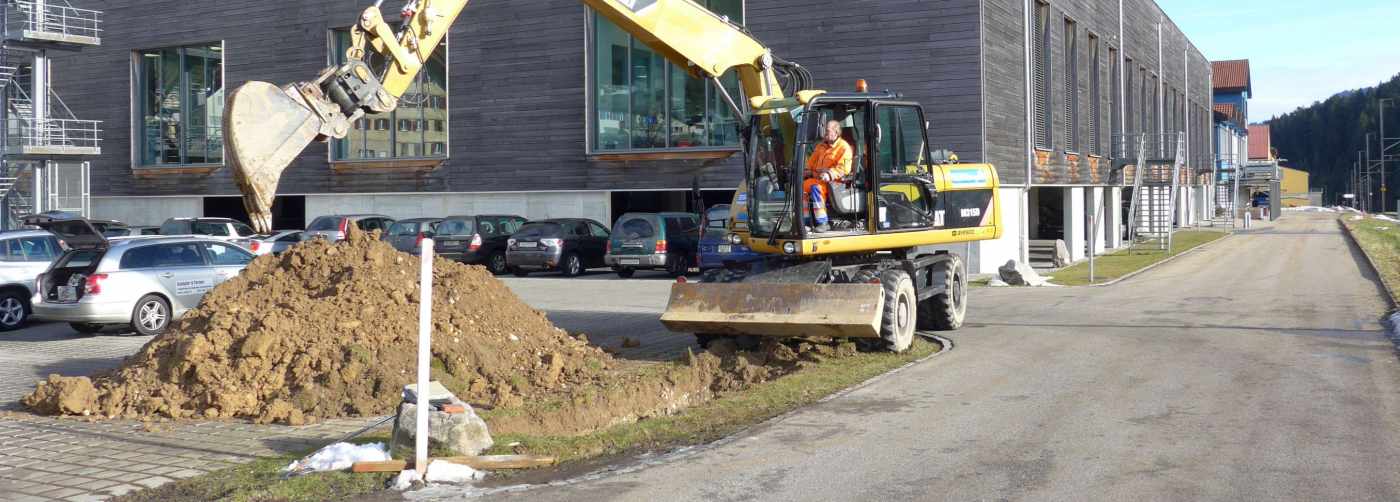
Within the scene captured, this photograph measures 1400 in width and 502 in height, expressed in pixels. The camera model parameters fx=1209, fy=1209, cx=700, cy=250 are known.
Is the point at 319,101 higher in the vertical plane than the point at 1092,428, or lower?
higher

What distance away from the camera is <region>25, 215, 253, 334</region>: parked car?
52.5 feet

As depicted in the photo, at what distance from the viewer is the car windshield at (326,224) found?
103 feet

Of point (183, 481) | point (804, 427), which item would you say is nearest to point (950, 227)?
point (804, 427)

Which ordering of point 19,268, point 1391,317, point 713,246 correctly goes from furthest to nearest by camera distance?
1. point 713,246
2. point 19,268
3. point 1391,317

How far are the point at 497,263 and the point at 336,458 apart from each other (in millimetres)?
22347

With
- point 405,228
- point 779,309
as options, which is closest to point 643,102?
point 405,228

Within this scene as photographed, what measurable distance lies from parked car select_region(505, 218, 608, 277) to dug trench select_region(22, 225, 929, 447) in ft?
50.0

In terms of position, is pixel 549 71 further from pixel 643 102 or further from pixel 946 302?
pixel 946 302

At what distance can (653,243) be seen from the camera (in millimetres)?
26766

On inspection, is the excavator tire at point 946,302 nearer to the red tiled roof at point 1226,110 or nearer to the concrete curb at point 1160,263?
the concrete curb at point 1160,263

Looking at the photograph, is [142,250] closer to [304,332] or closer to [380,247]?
[380,247]

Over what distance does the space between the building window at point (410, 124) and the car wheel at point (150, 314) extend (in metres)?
18.2

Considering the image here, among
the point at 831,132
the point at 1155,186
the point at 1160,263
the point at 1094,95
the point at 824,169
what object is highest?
the point at 1094,95

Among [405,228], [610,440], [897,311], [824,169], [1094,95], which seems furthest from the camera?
[1094,95]
